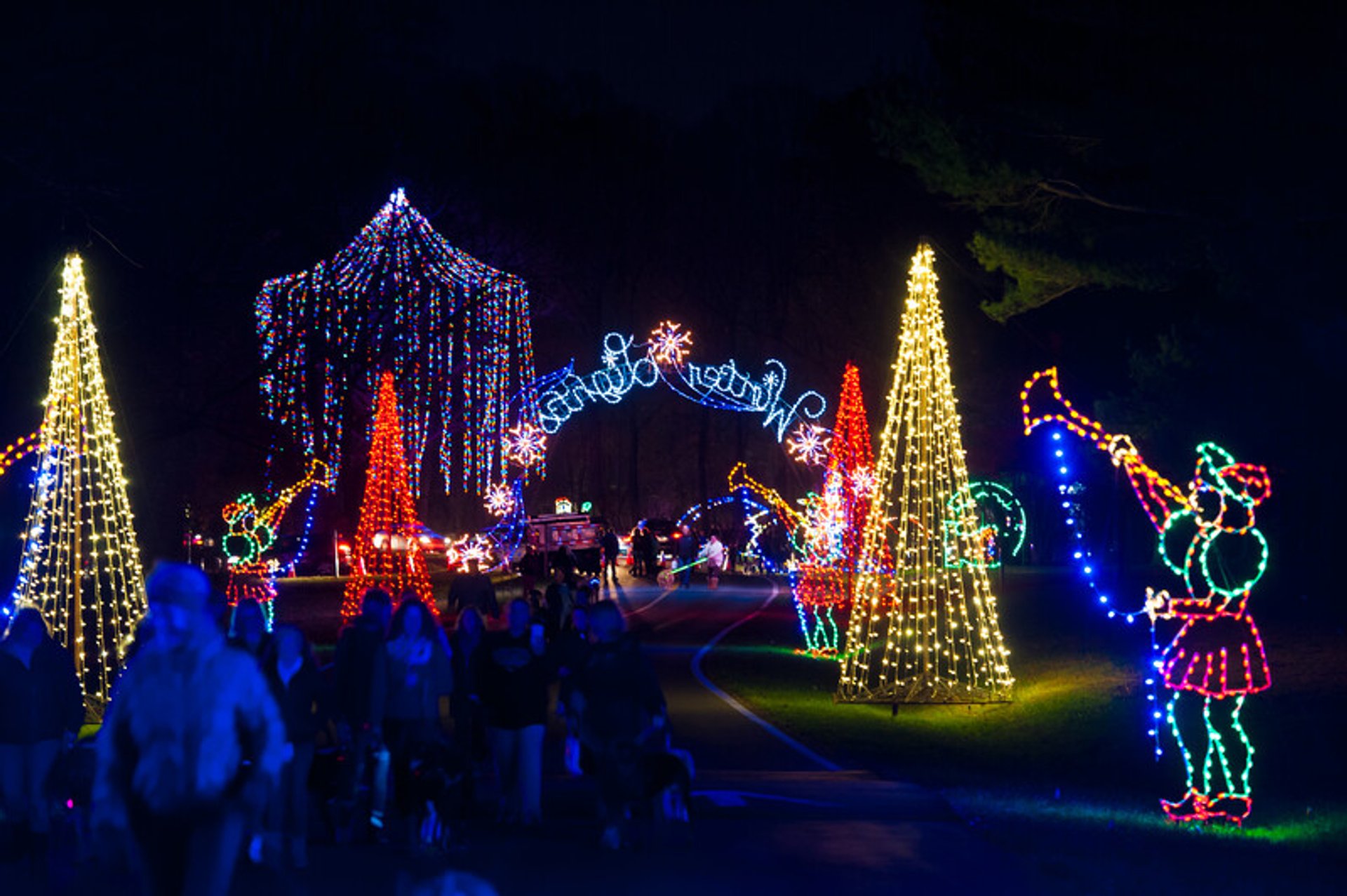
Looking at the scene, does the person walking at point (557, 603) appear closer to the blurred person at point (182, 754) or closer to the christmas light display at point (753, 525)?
the blurred person at point (182, 754)

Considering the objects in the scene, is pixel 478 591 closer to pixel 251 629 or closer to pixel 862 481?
pixel 251 629

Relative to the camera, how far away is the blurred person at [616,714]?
11039 millimetres

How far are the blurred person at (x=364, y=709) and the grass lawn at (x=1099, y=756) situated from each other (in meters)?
4.04

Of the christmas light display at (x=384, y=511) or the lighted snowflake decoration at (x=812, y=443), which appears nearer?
the christmas light display at (x=384, y=511)

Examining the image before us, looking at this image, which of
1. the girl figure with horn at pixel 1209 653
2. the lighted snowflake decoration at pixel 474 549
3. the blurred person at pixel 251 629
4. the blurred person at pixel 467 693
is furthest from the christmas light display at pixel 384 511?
the blurred person at pixel 251 629

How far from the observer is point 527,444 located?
3656cm

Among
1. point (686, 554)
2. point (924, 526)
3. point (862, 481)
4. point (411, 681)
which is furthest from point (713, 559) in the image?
point (411, 681)

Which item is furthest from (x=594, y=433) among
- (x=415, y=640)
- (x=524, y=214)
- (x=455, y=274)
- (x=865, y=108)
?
(x=415, y=640)

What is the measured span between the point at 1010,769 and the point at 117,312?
62.5 feet

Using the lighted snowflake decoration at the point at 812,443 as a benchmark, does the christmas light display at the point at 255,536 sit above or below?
below

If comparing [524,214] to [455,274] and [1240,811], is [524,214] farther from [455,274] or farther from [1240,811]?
[1240,811]

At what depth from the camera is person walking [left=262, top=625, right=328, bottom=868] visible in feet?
34.2

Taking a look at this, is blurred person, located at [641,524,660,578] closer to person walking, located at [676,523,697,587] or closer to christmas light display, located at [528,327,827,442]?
person walking, located at [676,523,697,587]

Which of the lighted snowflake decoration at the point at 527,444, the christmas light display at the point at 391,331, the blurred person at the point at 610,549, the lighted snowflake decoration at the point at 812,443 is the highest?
the christmas light display at the point at 391,331
